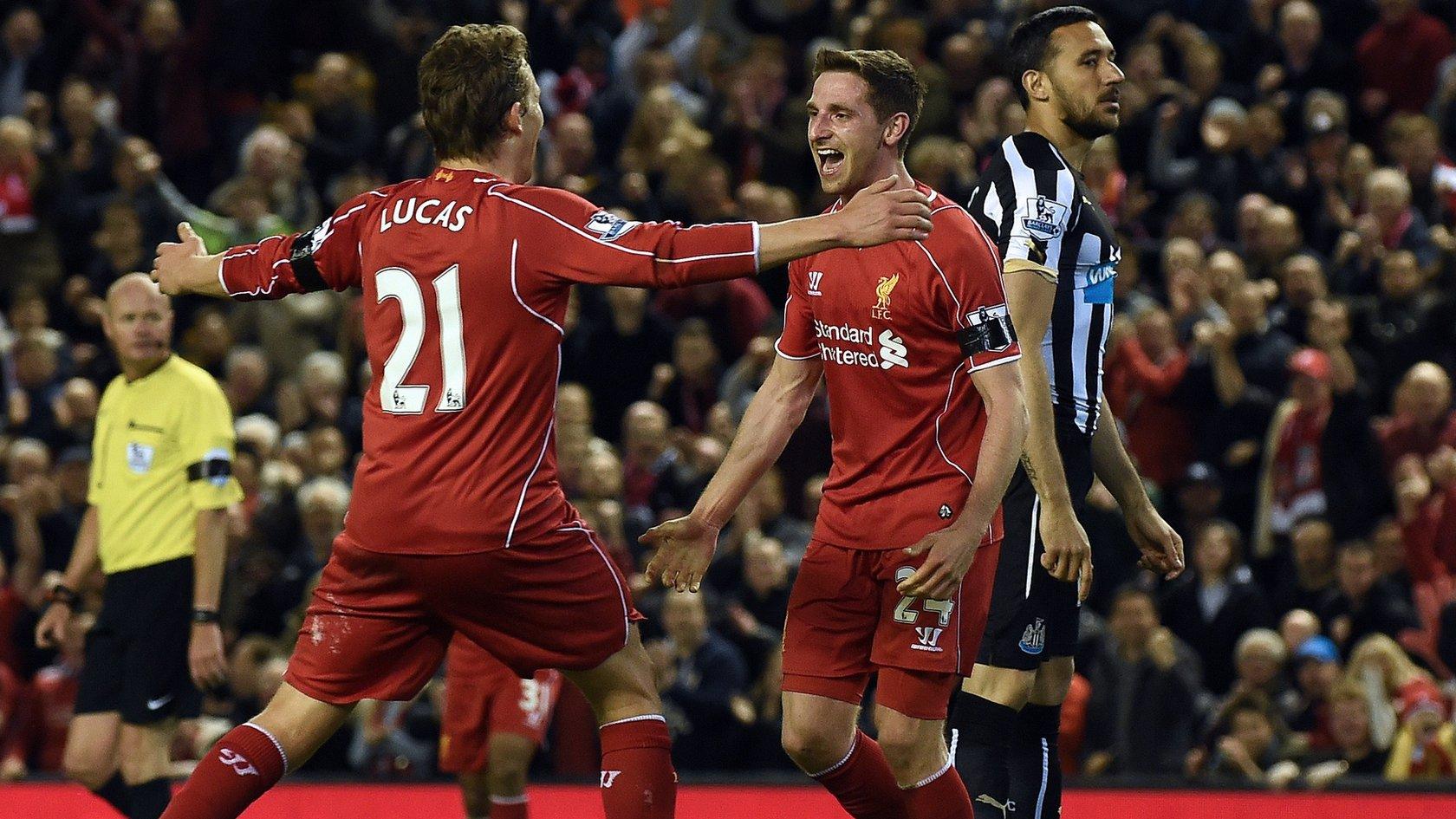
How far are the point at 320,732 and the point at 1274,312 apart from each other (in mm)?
7876

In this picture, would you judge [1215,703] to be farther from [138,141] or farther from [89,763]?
[138,141]

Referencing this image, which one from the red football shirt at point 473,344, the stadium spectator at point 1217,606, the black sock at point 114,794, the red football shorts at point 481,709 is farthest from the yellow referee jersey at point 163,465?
the stadium spectator at point 1217,606

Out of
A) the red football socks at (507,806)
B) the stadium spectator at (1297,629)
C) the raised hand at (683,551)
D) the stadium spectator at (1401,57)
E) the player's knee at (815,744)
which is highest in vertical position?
the stadium spectator at (1401,57)

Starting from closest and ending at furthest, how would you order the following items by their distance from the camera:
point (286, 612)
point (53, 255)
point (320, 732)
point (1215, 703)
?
point (320, 732)
point (1215, 703)
point (286, 612)
point (53, 255)

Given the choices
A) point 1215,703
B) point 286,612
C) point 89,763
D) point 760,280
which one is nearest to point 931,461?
point 89,763

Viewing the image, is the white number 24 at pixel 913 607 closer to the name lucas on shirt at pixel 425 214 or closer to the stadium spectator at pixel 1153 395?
the name lucas on shirt at pixel 425 214

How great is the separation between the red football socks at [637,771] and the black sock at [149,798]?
112 inches

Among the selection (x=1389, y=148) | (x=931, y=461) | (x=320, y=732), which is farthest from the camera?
(x=1389, y=148)

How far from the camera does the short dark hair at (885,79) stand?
5.83 meters

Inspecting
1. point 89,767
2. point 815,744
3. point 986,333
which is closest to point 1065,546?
point 986,333

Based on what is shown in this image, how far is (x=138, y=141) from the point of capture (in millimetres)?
13750

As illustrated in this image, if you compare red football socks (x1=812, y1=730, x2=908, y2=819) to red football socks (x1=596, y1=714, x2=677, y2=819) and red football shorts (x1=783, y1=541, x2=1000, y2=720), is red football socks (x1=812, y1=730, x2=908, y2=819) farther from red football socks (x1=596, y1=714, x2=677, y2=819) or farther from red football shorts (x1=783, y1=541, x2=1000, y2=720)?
red football socks (x1=596, y1=714, x2=677, y2=819)

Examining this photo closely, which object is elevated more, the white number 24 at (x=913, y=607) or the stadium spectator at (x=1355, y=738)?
the white number 24 at (x=913, y=607)

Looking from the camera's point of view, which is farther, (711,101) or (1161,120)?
(711,101)
